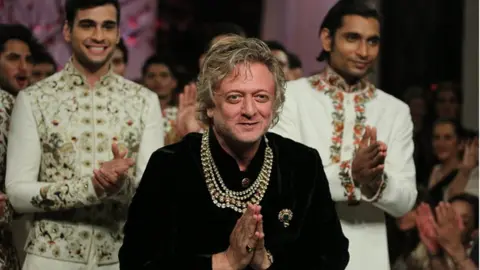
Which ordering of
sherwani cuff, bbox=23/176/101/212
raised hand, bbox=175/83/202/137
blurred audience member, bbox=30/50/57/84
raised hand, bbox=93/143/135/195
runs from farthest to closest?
blurred audience member, bbox=30/50/57/84, raised hand, bbox=175/83/202/137, sherwani cuff, bbox=23/176/101/212, raised hand, bbox=93/143/135/195

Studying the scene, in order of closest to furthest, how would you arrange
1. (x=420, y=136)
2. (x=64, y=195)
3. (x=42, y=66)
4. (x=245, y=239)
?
(x=245, y=239) < (x=64, y=195) < (x=42, y=66) < (x=420, y=136)

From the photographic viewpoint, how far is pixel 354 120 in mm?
3457

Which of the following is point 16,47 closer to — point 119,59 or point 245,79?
point 119,59

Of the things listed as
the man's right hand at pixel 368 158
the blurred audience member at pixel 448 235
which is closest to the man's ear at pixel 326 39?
the man's right hand at pixel 368 158

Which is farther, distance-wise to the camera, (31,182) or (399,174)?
(399,174)

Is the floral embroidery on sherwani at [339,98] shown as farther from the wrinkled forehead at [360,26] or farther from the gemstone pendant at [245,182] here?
the gemstone pendant at [245,182]

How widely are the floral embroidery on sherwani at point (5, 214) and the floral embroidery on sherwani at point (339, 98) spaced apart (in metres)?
1.01

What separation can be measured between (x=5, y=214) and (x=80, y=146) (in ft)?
1.13

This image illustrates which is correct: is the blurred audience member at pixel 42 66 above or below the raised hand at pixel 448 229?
above

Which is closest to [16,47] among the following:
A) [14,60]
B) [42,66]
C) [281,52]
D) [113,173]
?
[14,60]

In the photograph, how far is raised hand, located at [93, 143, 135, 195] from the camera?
10.1 feet

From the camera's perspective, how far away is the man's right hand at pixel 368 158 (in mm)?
3132

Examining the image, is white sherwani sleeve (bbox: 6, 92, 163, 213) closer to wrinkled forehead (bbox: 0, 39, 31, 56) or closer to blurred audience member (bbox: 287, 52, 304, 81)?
wrinkled forehead (bbox: 0, 39, 31, 56)

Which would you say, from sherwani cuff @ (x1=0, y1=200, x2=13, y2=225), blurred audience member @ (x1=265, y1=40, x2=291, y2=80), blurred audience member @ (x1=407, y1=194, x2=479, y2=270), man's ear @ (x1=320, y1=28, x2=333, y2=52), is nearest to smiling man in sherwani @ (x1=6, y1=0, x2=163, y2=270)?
sherwani cuff @ (x1=0, y1=200, x2=13, y2=225)
